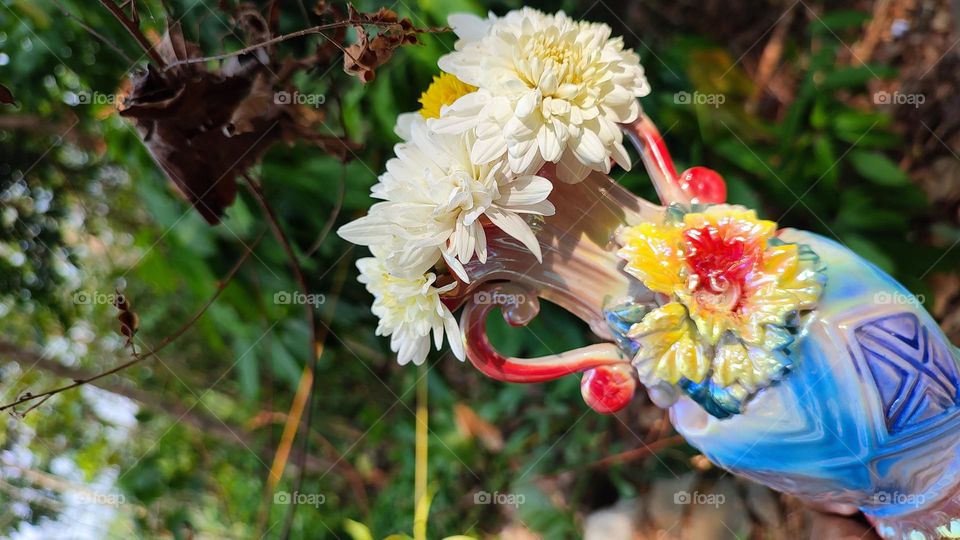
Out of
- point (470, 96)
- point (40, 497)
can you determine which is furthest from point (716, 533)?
point (40, 497)

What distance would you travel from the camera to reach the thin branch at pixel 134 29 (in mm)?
613

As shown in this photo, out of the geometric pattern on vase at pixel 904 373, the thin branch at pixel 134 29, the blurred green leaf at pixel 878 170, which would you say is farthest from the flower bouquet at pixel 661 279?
the blurred green leaf at pixel 878 170

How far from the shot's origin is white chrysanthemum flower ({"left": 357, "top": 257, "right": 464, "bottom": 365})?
592 mm

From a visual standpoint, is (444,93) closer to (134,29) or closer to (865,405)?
(134,29)

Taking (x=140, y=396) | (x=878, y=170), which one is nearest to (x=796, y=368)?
(x=878, y=170)

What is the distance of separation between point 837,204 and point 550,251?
844 mm

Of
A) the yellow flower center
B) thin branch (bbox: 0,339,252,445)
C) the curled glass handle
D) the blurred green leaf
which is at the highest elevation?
the yellow flower center

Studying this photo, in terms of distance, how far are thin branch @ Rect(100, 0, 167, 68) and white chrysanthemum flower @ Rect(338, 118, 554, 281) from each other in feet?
0.88

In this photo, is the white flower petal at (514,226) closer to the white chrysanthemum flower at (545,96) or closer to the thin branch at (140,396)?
the white chrysanthemum flower at (545,96)

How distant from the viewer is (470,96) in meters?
0.58

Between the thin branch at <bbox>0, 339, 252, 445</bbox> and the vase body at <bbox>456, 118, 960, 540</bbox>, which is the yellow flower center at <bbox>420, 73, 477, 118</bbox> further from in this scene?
the thin branch at <bbox>0, 339, 252, 445</bbox>

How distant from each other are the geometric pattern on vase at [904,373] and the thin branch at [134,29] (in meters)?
0.67

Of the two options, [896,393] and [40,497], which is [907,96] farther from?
[40,497]

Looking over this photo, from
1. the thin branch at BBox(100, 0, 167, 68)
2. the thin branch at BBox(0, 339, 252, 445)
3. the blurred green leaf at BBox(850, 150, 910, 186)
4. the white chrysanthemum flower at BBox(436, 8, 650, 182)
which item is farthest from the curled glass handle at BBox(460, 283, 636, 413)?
the thin branch at BBox(0, 339, 252, 445)
